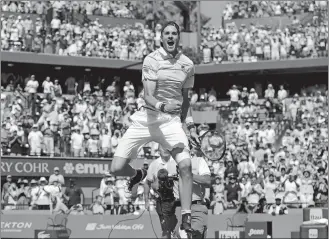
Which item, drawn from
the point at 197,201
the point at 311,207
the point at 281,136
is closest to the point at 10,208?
Result: the point at 311,207

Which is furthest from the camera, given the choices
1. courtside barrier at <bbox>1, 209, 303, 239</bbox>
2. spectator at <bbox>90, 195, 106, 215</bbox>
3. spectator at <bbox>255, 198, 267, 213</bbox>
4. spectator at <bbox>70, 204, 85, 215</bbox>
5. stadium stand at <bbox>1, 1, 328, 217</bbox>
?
stadium stand at <bbox>1, 1, 328, 217</bbox>

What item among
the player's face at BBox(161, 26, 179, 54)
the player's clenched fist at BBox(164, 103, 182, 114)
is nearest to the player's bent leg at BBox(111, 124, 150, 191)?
the player's clenched fist at BBox(164, 103, 182, 114)

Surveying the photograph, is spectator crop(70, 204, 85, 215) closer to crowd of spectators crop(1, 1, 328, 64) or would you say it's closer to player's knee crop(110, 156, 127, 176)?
crowd of spectators crop(1, 1, 328, 64)

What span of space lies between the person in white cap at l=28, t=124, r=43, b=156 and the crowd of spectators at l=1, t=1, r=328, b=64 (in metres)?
6.68

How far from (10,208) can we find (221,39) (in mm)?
15209

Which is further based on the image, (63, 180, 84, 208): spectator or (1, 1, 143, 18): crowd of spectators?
(1, 1, 143, 18): crowd of spectators

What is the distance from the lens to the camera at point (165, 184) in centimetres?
959

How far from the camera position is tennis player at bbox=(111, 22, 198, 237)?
8.85 meters

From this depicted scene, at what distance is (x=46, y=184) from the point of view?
24.1 metres

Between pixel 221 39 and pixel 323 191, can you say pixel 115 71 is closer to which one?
pixel 221 39

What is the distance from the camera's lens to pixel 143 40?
34281 millimetres

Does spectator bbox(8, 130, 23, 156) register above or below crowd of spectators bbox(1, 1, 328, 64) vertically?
below

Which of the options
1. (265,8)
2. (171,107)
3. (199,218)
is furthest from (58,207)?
(265,8)

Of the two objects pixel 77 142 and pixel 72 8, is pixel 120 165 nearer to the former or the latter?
pixel 77 142
